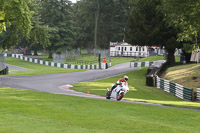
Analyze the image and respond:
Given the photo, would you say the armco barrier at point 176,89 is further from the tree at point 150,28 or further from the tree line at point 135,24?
the tree at point 150,28

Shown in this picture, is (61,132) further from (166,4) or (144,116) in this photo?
(166,4)

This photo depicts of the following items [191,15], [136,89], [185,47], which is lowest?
[136,89]

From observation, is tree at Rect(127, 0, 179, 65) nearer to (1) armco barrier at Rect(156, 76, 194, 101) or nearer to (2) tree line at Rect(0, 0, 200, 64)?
(2) tree line at Rect(0, 0, 200, 64)

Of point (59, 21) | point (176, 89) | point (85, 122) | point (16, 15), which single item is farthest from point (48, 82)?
point (59, 21)

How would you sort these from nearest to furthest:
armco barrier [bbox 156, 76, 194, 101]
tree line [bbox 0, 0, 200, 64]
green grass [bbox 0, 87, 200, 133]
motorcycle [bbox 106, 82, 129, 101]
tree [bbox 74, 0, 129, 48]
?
green grass [bbox 0, 87, 200, 133]
motorcycle [bbox 106, 82, 129, 101]
armco barrier [bbox 156, 76, 194, 101]
tree line [bbox 0, 0, 200, 64]
tree [bbox 74, 0, 129, 48]

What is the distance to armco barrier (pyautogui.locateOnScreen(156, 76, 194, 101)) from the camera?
27.9 m

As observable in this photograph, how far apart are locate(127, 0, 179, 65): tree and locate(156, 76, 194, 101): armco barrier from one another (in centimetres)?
1129

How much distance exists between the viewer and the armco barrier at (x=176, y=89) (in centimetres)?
2791

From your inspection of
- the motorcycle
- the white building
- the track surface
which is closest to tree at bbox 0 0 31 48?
the track surface

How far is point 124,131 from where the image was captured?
11.0 m

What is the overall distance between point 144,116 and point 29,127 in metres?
5.96

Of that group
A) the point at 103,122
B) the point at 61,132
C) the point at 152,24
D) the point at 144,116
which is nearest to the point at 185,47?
the point at 152,24

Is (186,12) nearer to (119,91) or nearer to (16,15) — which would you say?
(119,91)

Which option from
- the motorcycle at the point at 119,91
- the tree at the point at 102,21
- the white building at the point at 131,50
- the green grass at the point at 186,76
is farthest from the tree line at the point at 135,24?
the tree at the point at 102,21
